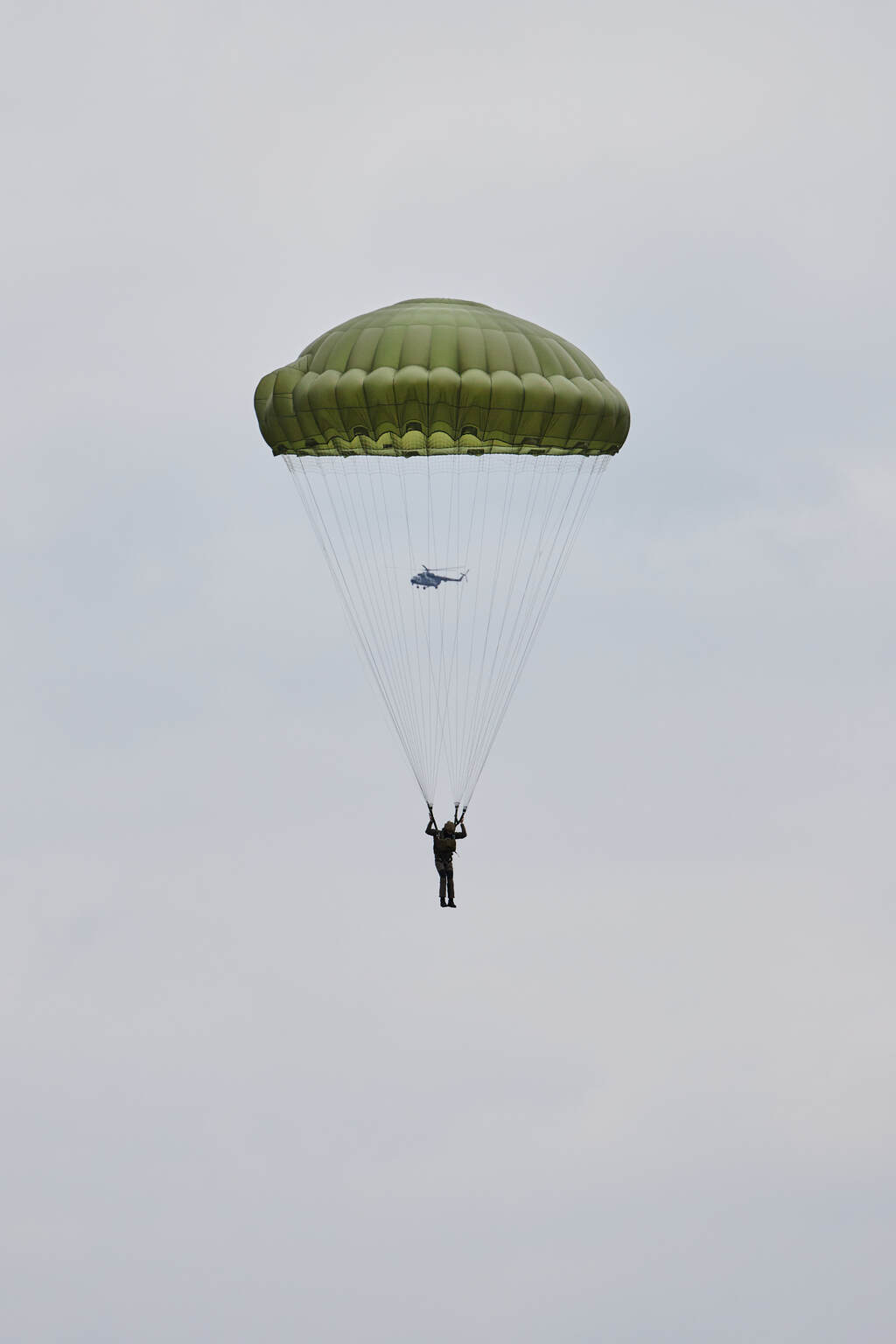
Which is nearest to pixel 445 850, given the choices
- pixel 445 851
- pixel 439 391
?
pixel 445 851

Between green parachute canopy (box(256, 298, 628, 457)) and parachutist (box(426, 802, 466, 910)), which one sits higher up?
green parachute canopy (box(256, 298, 628, 457))

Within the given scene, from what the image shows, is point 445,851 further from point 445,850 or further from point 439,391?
point 439,391

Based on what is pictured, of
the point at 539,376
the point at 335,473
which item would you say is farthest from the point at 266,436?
the point at 539,376

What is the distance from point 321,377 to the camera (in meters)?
45.1

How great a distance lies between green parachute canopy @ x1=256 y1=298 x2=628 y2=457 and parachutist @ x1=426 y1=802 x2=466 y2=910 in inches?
231

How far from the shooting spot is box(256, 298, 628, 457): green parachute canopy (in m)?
44.3

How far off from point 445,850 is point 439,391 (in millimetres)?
7283

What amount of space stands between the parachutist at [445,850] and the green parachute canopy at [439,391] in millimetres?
5874

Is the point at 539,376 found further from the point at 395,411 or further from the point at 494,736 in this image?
the point at 494,736

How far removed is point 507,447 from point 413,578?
8.58ft

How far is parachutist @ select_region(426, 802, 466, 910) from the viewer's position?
4569 centimetres

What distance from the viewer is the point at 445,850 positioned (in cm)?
4578

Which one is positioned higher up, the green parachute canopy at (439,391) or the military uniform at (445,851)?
the green parachute canopy at (439,391)

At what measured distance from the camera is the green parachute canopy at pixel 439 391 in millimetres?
44312
